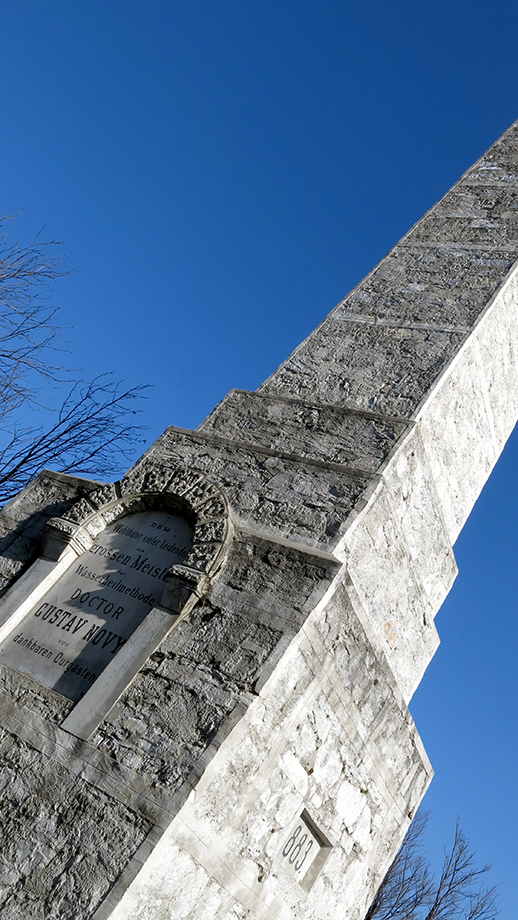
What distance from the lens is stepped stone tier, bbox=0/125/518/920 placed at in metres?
3.39

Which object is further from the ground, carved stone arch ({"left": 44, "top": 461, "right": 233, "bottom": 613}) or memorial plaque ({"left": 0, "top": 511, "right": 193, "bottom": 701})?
carved stone arch ({"left": 44, "top": 461, "right": 233, "bottom": 613})

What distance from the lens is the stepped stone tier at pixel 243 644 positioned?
11.1 ft

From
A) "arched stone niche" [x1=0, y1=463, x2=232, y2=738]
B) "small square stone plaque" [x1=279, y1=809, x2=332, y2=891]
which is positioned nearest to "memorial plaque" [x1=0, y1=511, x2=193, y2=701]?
"arched stone niche" [x1=0, y1=463, x2=232, y2=738]

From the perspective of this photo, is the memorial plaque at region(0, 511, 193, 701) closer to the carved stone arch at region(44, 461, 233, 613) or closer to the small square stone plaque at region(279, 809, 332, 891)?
the carved stone arch at region(44, 461, 233, 613)

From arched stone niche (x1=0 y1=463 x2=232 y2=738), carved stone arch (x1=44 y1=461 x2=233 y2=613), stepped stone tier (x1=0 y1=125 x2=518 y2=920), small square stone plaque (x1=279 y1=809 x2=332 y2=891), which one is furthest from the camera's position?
carved stone arch (x1=44 y1=461 x2=233 y2=613)

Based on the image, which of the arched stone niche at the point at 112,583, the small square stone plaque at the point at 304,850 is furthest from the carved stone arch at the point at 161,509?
the small square stone plaque at the point at 304,850

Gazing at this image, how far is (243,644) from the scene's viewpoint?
3877 millimetres

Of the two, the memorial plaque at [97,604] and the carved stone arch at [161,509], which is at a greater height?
the carved stone arch at [161,509]

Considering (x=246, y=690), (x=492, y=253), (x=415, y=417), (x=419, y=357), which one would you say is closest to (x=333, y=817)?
(x=246, y=690)

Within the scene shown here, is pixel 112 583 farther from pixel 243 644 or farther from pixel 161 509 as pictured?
pixel 243 644

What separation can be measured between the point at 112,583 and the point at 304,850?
2.01 m

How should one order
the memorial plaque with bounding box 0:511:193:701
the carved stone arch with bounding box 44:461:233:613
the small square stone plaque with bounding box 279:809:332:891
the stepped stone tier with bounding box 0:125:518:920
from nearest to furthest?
the stepped stone tier with bounding box 0:125:518:920 < the small square stone plaque with bounding box 279:809:332:891 < the memorial plaque with bounding box 0:511:193:701 < the carved stone arch with bounding box 44:461:233:613

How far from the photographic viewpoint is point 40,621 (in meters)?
4.46

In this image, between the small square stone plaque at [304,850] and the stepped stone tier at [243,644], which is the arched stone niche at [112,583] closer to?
the stepped stone tier at [243,644]
